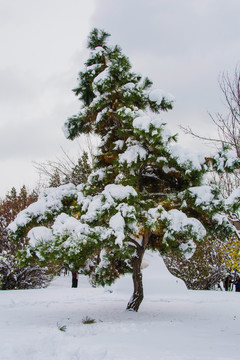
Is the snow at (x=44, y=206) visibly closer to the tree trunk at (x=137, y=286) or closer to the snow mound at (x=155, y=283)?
the tree trunk at (x=137, y=286)

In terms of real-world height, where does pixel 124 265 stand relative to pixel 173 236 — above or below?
below

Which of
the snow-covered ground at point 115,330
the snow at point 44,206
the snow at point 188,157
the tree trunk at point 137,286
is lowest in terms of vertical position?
the snow-covered ground at point 115,330

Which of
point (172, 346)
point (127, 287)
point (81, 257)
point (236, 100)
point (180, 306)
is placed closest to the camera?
point (172, 346)

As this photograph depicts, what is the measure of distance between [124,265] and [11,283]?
9.44 m

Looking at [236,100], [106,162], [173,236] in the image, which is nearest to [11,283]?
[106,162]

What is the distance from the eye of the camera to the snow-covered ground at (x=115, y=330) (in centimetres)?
361

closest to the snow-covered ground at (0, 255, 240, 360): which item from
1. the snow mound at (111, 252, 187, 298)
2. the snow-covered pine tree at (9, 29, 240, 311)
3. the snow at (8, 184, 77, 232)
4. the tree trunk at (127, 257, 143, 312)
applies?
the tree trunk at (127, 257, 143, 312)

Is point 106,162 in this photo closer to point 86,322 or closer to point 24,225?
point 24,225

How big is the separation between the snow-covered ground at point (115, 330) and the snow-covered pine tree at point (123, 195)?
106 centimetres

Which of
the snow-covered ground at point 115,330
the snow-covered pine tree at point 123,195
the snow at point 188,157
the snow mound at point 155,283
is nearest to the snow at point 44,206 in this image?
the snow-covered pine tree at point 123,195

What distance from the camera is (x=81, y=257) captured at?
5348 millimetres

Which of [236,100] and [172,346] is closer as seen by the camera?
[172,346]

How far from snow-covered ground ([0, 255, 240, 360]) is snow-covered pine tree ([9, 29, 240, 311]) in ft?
3.48

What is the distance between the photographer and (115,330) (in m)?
5.21
